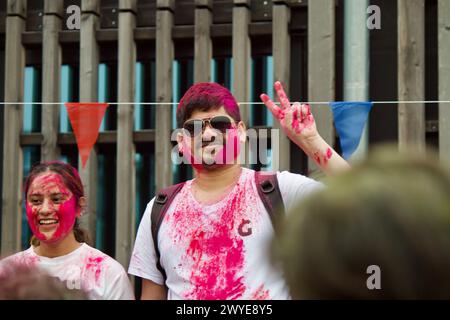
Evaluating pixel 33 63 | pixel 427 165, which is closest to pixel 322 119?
pixel 33 63

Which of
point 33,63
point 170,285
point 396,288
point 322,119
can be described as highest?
point 33,63

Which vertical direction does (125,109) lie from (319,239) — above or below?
above

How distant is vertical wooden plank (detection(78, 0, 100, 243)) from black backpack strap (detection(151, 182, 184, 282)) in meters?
1.89

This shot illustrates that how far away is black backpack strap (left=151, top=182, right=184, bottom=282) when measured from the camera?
274cm

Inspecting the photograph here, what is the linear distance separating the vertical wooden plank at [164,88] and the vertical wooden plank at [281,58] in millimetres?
571

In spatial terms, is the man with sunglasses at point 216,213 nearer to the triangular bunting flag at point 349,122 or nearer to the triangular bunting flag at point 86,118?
the triangular bunting flag at point 349,122

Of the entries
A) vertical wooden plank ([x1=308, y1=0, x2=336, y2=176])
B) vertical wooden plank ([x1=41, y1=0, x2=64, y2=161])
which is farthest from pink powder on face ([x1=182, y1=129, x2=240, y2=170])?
vertical wooden plank ([x1=41, y1=0, x2=64, y2=161])

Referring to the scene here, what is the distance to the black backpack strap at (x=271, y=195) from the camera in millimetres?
2605

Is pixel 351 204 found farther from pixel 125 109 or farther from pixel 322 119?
pixel 125 109

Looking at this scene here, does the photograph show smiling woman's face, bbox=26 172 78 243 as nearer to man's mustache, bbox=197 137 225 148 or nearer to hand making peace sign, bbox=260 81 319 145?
man's mustache, bbox=197 137 225 148

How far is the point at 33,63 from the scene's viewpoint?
198 inches

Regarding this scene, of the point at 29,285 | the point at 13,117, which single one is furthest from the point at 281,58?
the point at 29,285
